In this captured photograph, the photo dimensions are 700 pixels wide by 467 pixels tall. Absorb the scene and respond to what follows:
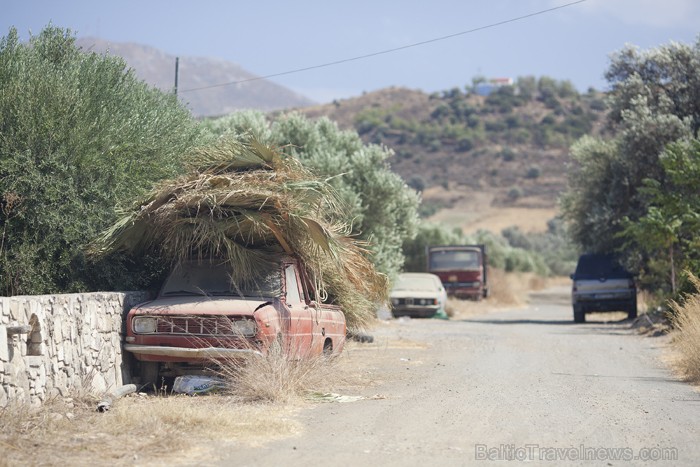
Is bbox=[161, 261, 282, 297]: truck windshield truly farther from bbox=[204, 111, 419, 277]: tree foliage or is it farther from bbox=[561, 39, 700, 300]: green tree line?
bbox=[561, 39, 700, 300]: green tree line

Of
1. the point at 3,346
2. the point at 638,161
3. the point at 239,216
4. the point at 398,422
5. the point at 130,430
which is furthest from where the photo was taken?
the point at 638,161

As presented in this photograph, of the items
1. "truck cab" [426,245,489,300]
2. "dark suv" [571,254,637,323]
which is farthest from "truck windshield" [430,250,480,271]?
"dark suv" [571,254,637,323]

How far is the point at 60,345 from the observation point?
920cm

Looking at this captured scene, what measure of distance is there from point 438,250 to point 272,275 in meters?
24.4

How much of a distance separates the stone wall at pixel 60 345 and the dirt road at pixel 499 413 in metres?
2.34

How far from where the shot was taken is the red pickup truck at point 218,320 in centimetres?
1013

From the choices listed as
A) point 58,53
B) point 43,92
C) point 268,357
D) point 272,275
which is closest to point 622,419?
point 268,357

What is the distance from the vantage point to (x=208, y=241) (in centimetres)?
1131

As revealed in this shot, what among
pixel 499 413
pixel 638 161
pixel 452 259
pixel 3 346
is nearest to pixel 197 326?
pixel 3 346

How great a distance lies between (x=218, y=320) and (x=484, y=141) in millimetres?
93084

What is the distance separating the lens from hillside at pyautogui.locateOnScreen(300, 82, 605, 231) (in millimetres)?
90438

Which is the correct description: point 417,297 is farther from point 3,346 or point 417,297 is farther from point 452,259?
point 3,346

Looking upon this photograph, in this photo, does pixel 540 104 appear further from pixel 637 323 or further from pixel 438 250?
pixel 637 323

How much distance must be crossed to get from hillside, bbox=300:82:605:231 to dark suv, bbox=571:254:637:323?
181ft
